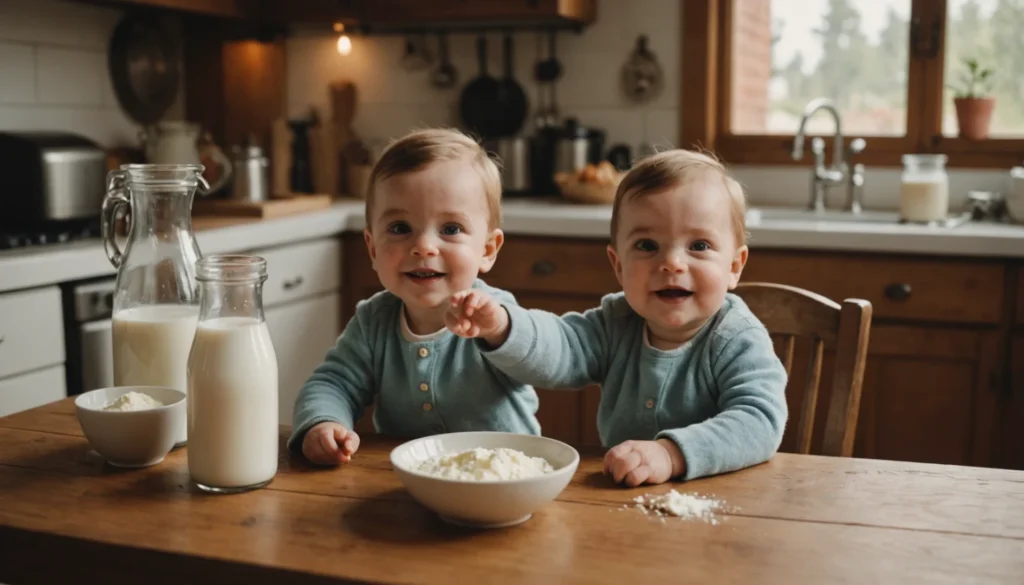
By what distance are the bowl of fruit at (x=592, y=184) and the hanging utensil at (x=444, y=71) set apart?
0.62 metres

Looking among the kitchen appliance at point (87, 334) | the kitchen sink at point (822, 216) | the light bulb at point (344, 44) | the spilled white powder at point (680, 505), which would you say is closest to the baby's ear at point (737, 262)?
the spilled white powder at point (680, 505)

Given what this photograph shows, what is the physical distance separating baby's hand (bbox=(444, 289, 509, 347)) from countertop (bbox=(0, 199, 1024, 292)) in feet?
4.28

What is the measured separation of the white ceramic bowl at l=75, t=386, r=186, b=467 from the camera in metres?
1.14

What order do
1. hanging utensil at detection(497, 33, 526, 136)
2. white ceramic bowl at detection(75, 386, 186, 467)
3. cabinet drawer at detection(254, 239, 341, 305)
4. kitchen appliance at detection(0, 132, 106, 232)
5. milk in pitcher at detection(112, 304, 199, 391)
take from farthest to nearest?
hanging utensil at detection(497, 33, 526, 136) → cabinet drawer at detection(254, 239, 341, 305) → kitchen appliance at detection(0, 132, 106, 232) → milk in pitcher at detection(112, 304, 199, 391) → white ceramic bowl at detection(75, 386, 186, 467)

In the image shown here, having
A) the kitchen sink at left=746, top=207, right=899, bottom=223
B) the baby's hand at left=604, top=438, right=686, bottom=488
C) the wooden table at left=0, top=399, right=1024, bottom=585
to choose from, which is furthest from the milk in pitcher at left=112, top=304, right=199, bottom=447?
the kitchen sink at left=746, top=207, right=899, bottom=223

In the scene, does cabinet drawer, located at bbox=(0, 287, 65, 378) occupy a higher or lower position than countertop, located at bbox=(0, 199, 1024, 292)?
lower

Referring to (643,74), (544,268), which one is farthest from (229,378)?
(643,74)

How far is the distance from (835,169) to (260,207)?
65.8 inches

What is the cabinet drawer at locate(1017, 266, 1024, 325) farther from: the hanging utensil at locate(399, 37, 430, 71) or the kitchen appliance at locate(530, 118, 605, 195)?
the hanging utensil at locate(399, 37, 430, 71)

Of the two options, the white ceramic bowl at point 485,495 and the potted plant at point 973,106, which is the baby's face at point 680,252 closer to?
the white ceramic bowl at point 485,495

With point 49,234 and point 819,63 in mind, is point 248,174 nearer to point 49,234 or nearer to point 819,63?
point 49,234

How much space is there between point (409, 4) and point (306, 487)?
2.56 m

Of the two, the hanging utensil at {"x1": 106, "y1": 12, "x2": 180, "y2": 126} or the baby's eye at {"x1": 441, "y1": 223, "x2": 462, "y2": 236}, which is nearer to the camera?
the baby's eye at {"x1": 441, "y1": 223, "x2": 462, "y2": 236}

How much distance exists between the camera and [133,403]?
118 cm
